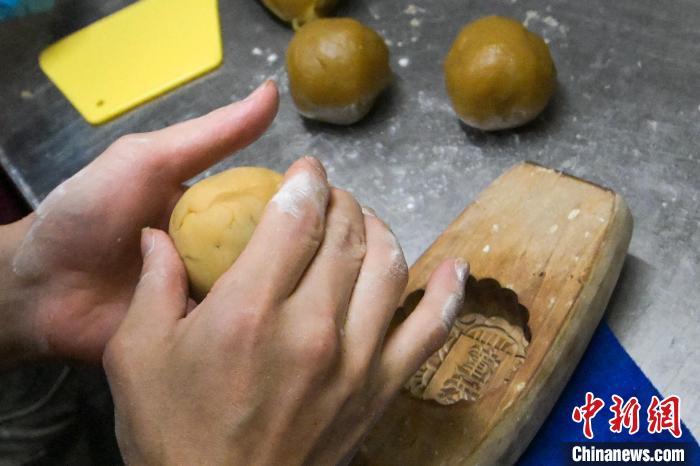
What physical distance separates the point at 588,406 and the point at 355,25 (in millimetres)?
711

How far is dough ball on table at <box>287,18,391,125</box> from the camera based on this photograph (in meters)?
1.20

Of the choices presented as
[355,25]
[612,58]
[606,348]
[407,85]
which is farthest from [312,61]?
[606,348]

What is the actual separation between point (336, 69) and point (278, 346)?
2.19ft

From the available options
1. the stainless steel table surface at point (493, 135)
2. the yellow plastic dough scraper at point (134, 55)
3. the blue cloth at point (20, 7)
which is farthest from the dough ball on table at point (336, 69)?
the blue cloth at point (20, 7)

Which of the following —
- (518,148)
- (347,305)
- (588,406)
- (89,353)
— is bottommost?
(588,406)

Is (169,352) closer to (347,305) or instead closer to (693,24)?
(347,305)

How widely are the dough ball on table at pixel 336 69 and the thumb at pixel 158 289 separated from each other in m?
0.51

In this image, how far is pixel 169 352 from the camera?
657mm

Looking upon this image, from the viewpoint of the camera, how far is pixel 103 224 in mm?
889

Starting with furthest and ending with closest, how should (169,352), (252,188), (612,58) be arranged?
(612,58), (252,188), (169,352)

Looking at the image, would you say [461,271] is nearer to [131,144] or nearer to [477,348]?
[477,348]

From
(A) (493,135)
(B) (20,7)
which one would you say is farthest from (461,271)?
(B) (20,7)

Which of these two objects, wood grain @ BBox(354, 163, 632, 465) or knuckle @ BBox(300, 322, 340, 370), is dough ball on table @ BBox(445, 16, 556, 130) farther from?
knuckle @ BBox(300, 322, 340, 370)

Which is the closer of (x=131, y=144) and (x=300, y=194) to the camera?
(x=300, y=194)
